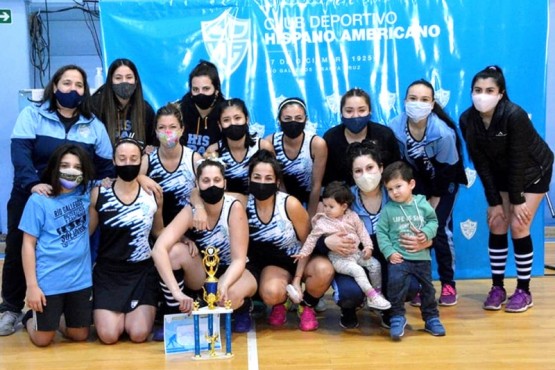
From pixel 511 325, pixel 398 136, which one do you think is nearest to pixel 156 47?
pixel 398 136

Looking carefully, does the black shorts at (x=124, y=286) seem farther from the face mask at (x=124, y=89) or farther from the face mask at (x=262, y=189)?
the face mask at (x=124, y=89)

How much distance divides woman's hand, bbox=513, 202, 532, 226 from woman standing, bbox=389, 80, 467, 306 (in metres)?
0.40

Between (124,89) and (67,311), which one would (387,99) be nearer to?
(124,89)

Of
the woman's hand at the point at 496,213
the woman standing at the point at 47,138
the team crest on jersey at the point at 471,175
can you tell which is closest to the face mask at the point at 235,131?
the woman standing at the point at 47,138

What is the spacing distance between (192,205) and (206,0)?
199cm

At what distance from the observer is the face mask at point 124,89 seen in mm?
4109

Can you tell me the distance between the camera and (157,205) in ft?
12.9

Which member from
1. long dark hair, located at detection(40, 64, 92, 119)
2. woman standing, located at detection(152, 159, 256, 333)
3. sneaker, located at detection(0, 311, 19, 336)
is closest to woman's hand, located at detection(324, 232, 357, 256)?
woman standing, located at detection(152, 159, 256, 333)

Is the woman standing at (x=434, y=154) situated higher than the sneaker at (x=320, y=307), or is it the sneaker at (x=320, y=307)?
the woman standing at (x=434, y=154)

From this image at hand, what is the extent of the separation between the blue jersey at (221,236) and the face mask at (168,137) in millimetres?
436

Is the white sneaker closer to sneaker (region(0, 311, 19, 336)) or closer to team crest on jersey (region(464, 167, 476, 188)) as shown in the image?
team crest on jersey (region(464, 167, 476, 188))

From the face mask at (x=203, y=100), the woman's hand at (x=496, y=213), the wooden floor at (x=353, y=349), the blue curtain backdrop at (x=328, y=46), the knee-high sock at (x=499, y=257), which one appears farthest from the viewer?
the blue curtain backdrop at (x=328, y=46)

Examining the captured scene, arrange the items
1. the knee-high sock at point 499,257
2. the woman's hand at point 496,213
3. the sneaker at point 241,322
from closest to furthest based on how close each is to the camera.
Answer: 1. the sneaker at point 241,322
2. the woman's hand at point 496,213
3. the knee-high sock at point 499,257

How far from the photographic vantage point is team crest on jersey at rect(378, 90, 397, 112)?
206 inches
